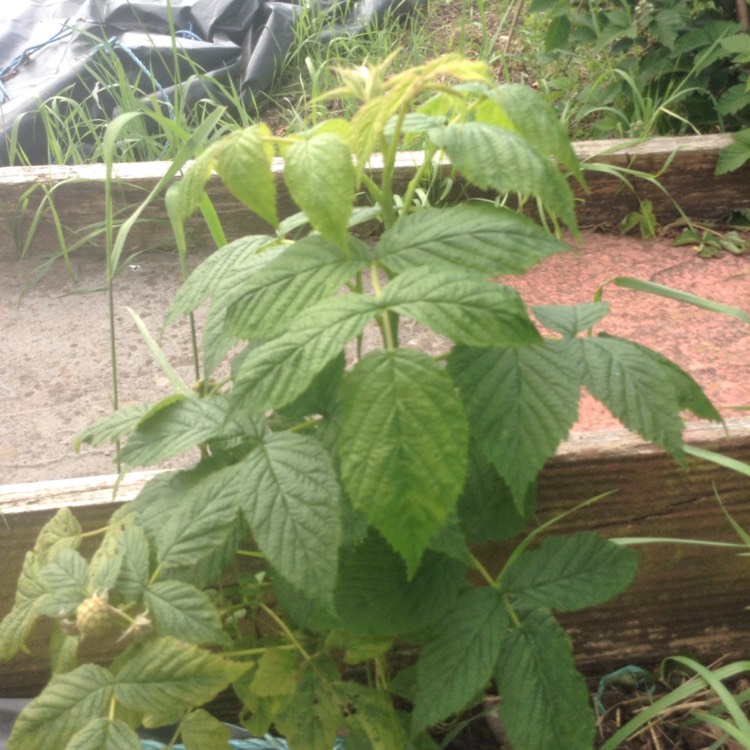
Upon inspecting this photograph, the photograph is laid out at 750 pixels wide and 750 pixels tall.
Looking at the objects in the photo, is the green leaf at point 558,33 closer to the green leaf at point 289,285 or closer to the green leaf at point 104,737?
the green leaf at point 289,285

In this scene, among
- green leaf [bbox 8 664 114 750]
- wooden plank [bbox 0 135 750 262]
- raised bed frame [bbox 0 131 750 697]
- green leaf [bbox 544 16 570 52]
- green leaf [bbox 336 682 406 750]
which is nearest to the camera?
green leaf [bbox 8 664 114 750]

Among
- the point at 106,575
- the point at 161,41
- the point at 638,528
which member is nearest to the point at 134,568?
the point at 106,575

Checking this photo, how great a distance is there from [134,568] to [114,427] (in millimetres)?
132

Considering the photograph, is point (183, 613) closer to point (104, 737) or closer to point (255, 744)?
point (104, 737)

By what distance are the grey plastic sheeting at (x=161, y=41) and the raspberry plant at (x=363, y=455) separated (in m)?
2.05

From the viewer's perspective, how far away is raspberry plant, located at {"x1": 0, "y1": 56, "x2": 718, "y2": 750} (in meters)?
0.56

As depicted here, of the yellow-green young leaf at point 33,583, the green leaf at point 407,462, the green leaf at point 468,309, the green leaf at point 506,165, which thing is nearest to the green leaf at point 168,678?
the yellow-green young leaf at point 33,583

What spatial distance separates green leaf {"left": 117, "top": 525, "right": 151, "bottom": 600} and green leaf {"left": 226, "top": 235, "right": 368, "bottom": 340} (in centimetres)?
21

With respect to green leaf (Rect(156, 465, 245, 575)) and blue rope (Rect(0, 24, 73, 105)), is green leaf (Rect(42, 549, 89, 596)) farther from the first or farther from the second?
blue rope (Rect(0, 24, 73, 105))

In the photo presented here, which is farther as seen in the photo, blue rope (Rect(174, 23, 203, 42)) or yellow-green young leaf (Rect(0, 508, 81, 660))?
blue rope (Rect(174, 23, 203, 42))

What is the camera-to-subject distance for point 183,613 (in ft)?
2.19

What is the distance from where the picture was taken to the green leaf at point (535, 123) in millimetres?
631

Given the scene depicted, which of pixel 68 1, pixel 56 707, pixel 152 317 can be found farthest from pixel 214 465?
pixel 68 1

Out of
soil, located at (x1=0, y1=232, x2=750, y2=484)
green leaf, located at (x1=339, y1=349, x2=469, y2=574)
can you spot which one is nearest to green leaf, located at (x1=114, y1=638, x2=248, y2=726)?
green leaf, located at (x1=339, y1=349, x2=469, y2=574)
